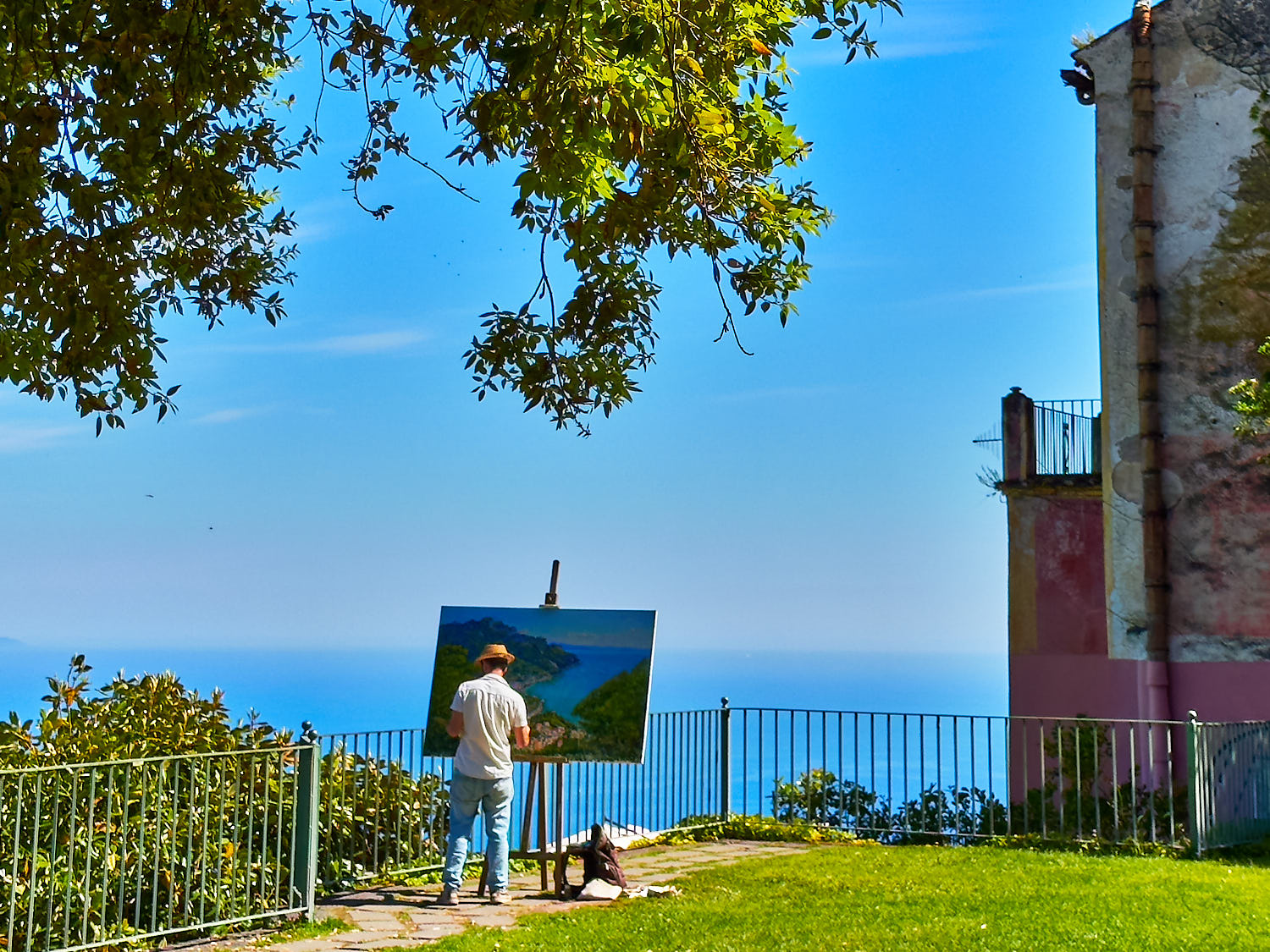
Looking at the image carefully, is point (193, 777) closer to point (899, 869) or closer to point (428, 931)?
point (428, 931)

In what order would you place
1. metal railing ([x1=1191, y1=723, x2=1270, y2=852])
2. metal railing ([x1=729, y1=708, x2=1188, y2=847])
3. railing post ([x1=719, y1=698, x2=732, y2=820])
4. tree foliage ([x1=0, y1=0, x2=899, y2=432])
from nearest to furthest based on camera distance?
tree foliage ([x1=0, y1=0, x2=899, y2=432])
metal railing ([x1=1191, y1=723, x2=1270, y2=852])
metal railing ([x1=729, y1=708, x2=1188, y2=847])
railing post ([x1=719, y1=698, x2=732, y2=820])

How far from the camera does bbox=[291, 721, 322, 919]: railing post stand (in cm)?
984

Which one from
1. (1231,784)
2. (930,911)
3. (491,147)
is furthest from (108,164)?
(1231,784)

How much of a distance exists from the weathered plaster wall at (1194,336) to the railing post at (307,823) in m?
12.1

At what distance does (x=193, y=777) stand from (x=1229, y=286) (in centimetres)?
1467

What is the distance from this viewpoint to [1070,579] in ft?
73.0

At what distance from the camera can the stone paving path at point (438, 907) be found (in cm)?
912

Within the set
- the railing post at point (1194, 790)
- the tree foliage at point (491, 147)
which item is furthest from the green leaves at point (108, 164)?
the railing post at point (1194, 790)

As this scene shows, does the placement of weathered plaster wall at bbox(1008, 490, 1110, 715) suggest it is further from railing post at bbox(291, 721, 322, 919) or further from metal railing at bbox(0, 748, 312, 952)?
metal railing at bbox(0, 748, 312, 952)

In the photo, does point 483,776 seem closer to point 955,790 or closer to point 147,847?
point 147,847

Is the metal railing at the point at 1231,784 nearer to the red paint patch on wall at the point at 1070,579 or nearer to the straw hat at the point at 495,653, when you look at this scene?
the straw hat at the point at 495,653

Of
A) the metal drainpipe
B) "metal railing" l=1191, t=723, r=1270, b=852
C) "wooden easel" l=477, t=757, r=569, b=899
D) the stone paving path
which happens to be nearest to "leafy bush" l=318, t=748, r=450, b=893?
the stone paving path

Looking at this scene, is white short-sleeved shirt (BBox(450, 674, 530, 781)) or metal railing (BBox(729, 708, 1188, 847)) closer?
white short-sleeved shirt (BBox(450, 674, 530, 781))

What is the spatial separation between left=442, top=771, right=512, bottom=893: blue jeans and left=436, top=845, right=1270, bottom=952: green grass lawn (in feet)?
2.68
